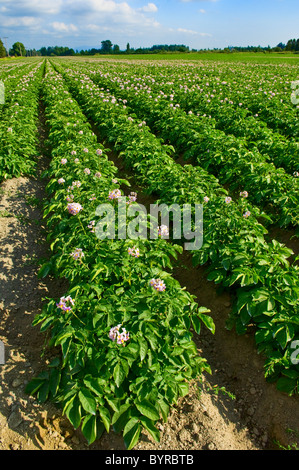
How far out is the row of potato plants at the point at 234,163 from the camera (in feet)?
14.0

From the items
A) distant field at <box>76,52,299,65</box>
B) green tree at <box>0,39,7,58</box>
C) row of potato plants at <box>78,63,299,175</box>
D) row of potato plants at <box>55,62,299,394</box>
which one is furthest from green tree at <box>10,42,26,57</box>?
row of potato plants at <box>55,62,299,394</box>

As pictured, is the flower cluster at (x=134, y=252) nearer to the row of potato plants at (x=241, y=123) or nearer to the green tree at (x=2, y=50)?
the row of potato plants at (x=241, y=123)

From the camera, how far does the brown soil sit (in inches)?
87.0

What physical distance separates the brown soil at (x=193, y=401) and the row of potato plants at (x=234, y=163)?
1.72 meters

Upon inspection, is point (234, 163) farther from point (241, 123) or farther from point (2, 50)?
point (2, 50)

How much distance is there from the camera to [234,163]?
17.5 ft

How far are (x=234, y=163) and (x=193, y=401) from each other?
4125mm

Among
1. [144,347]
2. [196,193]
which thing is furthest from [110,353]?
[196,193]

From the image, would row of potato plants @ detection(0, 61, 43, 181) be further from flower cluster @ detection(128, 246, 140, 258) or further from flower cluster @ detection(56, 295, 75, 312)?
flower cluster @ detection(56, 295, 75, 312)

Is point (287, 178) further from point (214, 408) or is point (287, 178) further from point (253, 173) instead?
point (214, 408)

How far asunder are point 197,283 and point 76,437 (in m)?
2.13

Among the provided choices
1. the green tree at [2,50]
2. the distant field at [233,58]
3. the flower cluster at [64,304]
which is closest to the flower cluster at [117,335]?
the flower cluster at [64,304]

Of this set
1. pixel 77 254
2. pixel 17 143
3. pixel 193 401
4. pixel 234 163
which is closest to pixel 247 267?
pixel 193 401

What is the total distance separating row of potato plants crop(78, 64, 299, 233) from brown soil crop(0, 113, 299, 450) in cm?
172
